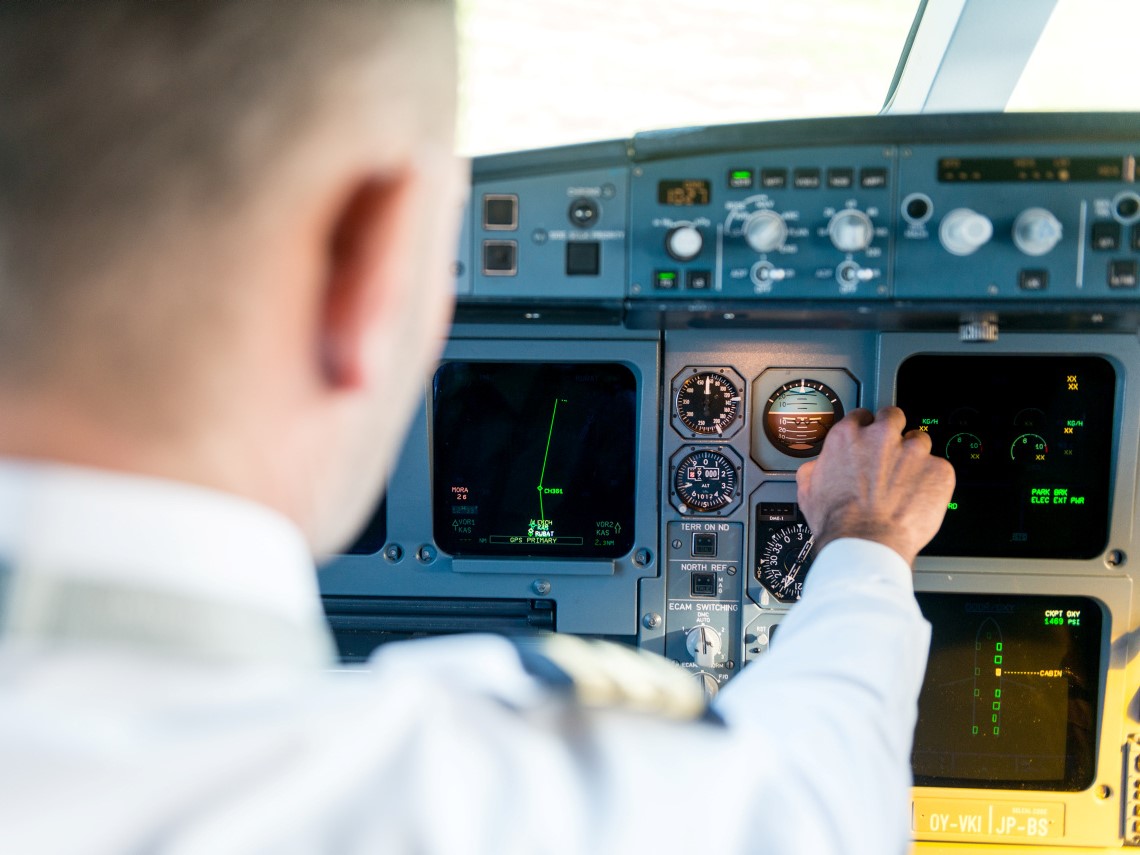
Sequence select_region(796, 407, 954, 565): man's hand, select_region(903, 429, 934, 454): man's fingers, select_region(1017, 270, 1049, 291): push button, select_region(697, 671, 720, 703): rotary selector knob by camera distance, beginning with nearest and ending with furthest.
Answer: select_region(796, 407, 954, 565): man's hand → select_region(1017, 270, 1049, 291): push button → select_region(903, 429, 934, 454): man's fingers → select_region(697, 671, 720, 703): rotary selector knob

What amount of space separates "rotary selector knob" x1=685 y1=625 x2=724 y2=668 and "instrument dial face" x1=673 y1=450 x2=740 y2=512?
0.30m

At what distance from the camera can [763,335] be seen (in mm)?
2320

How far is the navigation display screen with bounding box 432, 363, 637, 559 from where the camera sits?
93.9 inches

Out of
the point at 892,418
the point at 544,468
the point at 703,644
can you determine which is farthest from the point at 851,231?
the point at 703,644

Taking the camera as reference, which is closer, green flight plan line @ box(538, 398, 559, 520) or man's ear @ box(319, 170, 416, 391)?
man's ear @ box(319, 170, 416, 391)

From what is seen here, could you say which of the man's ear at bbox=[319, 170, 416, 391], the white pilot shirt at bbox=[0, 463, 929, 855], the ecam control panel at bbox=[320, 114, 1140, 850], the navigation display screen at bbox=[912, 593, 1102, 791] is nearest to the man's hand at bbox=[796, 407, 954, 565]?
the ecam control panel at bbox=[320, 114, 1140, 850]

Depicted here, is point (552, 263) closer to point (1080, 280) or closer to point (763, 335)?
point (763, 335)

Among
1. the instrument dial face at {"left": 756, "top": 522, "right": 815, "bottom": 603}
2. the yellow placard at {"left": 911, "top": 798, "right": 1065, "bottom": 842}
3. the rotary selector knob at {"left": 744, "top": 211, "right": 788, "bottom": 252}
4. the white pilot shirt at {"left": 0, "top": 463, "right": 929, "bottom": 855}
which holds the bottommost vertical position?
the yellow placard at {"left": 911, "top": 798, "right": 1065, "bottom": 842}

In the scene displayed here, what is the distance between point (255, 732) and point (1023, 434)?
2.12m

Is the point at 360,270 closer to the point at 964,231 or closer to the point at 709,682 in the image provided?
the point at 964,231

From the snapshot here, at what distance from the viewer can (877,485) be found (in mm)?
1956

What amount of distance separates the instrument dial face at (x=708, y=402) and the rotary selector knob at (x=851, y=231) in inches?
20.5

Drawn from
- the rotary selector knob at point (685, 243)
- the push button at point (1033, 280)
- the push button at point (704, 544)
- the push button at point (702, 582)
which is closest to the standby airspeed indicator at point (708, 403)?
the push button at point (704, 544)

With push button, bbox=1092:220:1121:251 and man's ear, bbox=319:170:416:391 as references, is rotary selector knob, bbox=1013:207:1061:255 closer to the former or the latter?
push button, bbox=1092:220:1121:251
